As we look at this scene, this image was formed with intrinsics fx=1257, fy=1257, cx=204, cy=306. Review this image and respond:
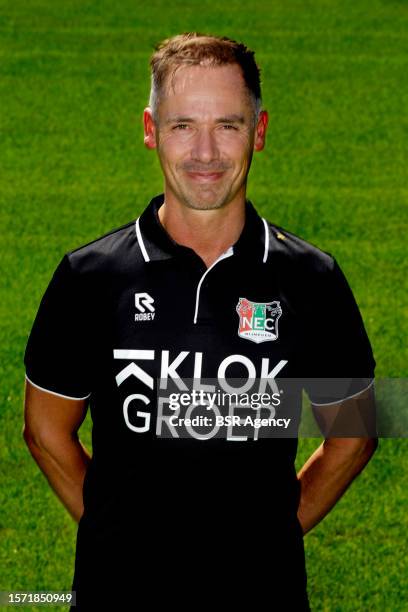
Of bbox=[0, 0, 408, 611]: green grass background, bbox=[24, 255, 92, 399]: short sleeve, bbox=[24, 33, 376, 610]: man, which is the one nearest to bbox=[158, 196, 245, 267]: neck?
bbox=[24, 33, 376, 610]: man

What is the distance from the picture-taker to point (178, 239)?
3.68 meters

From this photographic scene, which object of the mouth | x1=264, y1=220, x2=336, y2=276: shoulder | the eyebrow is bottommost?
x1=264, y1=220, x2=336, y2=276: shoulder

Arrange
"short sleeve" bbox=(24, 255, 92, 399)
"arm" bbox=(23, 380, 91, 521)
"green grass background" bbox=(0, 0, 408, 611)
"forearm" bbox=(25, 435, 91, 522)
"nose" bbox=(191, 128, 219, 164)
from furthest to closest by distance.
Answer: "green grass background" bbox=(0, 0, 408, 611) → "forearm" bbox=(25, 435, 91, 522) → "arm" bbox=(23, 380, 91, 521) → "short sleeve" bbox=(24, 255, 92, 399) → "nose" bbox=(191, 128, 219, 164)

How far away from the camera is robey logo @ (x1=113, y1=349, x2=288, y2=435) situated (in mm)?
3539

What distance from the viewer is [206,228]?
366 cm

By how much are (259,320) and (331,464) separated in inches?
30.1

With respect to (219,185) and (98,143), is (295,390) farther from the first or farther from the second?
(98,143)

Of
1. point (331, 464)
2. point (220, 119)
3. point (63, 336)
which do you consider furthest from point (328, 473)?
point (220, 119)

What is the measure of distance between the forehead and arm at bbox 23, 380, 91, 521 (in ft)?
3.09

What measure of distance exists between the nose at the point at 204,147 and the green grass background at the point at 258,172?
11.6 feet

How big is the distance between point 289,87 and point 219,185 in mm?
15577

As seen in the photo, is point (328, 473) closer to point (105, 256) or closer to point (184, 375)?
point (184, 375)

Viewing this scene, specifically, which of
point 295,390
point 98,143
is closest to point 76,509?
point 295,390

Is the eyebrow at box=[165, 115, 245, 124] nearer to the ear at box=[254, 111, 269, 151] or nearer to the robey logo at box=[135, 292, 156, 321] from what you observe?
the ear at box=[254, 111, 269, 151]
